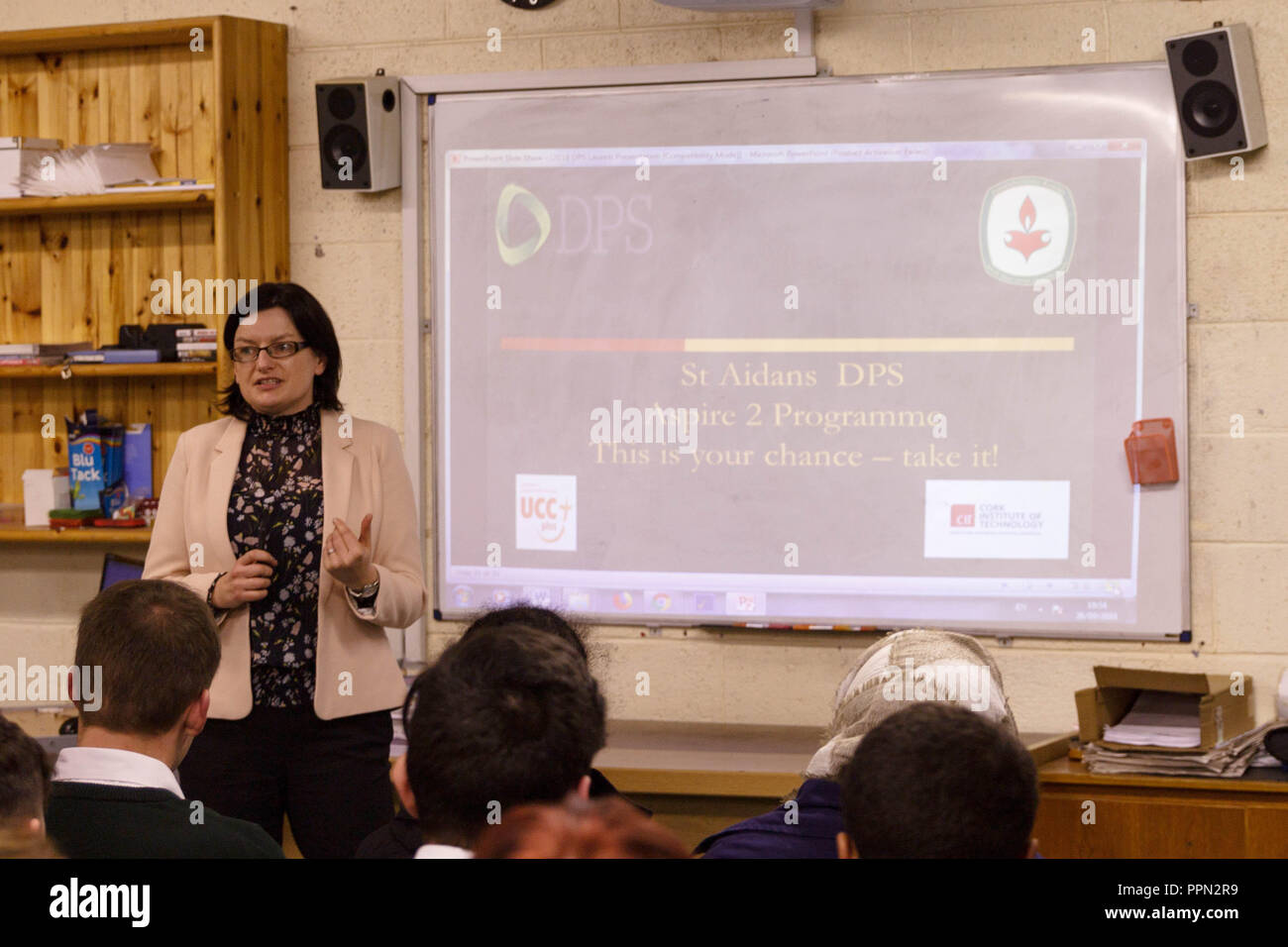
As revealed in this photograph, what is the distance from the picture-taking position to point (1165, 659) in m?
3.26

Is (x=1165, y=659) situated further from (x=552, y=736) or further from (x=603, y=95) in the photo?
(x=552, y=736)

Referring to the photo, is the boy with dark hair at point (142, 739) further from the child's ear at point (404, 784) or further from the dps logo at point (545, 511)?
the dps logo at point (545, 511)

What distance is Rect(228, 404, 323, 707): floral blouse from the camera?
89.1 inches

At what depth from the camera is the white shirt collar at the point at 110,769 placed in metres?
1.49

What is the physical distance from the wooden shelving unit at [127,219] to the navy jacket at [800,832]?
8.02ft

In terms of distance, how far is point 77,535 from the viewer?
3.56 metres

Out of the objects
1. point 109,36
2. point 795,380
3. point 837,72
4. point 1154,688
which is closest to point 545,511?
point 795,380

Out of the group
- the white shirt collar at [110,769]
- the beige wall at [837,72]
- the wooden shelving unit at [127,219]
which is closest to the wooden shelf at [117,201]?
the wooden shelving unit at [127,219]

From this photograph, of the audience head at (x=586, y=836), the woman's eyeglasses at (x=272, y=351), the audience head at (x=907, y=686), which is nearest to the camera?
the audience head at (x=586, y=836)

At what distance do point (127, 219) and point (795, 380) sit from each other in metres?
2.08

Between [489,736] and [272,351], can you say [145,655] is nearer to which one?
[489,736]

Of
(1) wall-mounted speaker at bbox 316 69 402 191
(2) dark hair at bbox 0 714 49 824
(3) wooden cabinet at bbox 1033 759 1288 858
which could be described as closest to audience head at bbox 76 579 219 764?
(2) dark hair at bbox 0 714 49 824

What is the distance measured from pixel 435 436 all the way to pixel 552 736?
2.45 m
